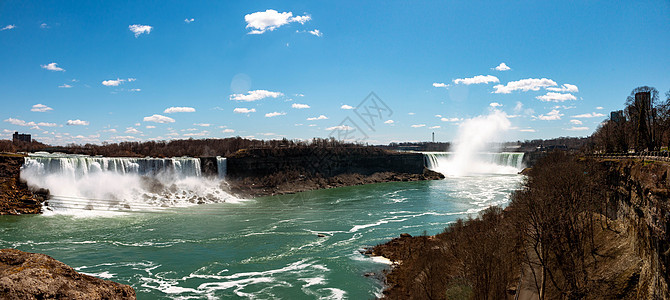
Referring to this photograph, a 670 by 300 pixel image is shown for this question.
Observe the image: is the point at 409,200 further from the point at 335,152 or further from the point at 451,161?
the point at 451,161

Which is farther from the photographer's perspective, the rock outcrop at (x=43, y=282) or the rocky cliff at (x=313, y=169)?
the rocky cliff at (x=313, y=169)

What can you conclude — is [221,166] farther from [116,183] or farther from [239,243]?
[239,243]

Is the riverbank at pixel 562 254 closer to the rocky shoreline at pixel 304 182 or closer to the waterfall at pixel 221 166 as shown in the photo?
the rocky shoreline at pixel 304 182

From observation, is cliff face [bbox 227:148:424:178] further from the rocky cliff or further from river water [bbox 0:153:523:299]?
river water [bbox 0:153:523:299]

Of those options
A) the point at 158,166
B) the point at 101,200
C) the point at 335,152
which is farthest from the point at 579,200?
the point at 335,152

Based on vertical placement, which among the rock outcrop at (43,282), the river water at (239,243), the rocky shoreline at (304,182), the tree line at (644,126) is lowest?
the river water at (239,243)

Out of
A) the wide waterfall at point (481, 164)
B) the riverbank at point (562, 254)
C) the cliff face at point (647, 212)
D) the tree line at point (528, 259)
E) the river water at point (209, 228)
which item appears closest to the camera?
the cliff face at point (647, 212)

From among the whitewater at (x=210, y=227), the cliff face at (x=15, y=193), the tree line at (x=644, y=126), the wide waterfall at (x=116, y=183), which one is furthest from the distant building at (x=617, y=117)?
the cliff face at (x=15, y=193)

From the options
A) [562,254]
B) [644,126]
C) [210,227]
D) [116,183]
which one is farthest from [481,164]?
[562,254]
